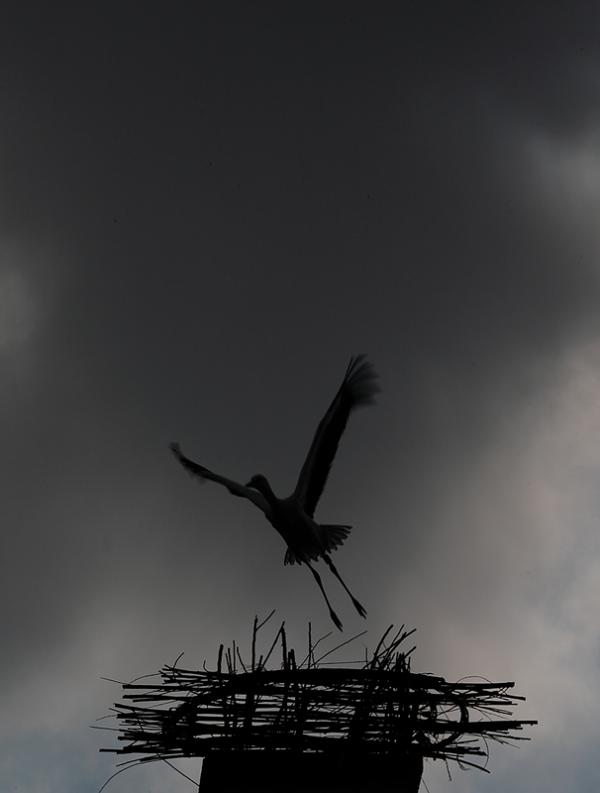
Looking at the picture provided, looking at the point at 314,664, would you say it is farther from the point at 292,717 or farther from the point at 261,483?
the point at 261,483

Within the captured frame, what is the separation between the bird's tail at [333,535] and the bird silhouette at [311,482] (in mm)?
197

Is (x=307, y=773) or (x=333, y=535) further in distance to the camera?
(x=333, y=535)

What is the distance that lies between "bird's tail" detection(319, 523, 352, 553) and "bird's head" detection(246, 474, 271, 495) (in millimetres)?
768

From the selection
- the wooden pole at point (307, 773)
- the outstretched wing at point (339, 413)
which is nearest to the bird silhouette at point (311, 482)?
the outstretched wing at point (339, 413)

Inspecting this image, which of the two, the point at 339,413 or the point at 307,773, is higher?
the point at 339,413

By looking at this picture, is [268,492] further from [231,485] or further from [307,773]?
[307,773]

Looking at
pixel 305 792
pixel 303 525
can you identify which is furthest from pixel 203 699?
pixel 303 525

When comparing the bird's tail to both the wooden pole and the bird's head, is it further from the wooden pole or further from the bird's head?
the wooden pole

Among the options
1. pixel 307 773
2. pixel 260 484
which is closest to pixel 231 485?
pixel 260 484

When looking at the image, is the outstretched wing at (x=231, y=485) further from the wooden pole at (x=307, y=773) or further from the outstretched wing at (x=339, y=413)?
the wooden pole at (x=307, y=773)

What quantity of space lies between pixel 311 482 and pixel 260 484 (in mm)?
443

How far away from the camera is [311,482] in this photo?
30.1 feet

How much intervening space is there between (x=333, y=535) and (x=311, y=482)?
0.70 metres

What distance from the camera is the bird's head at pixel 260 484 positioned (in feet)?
29.6
